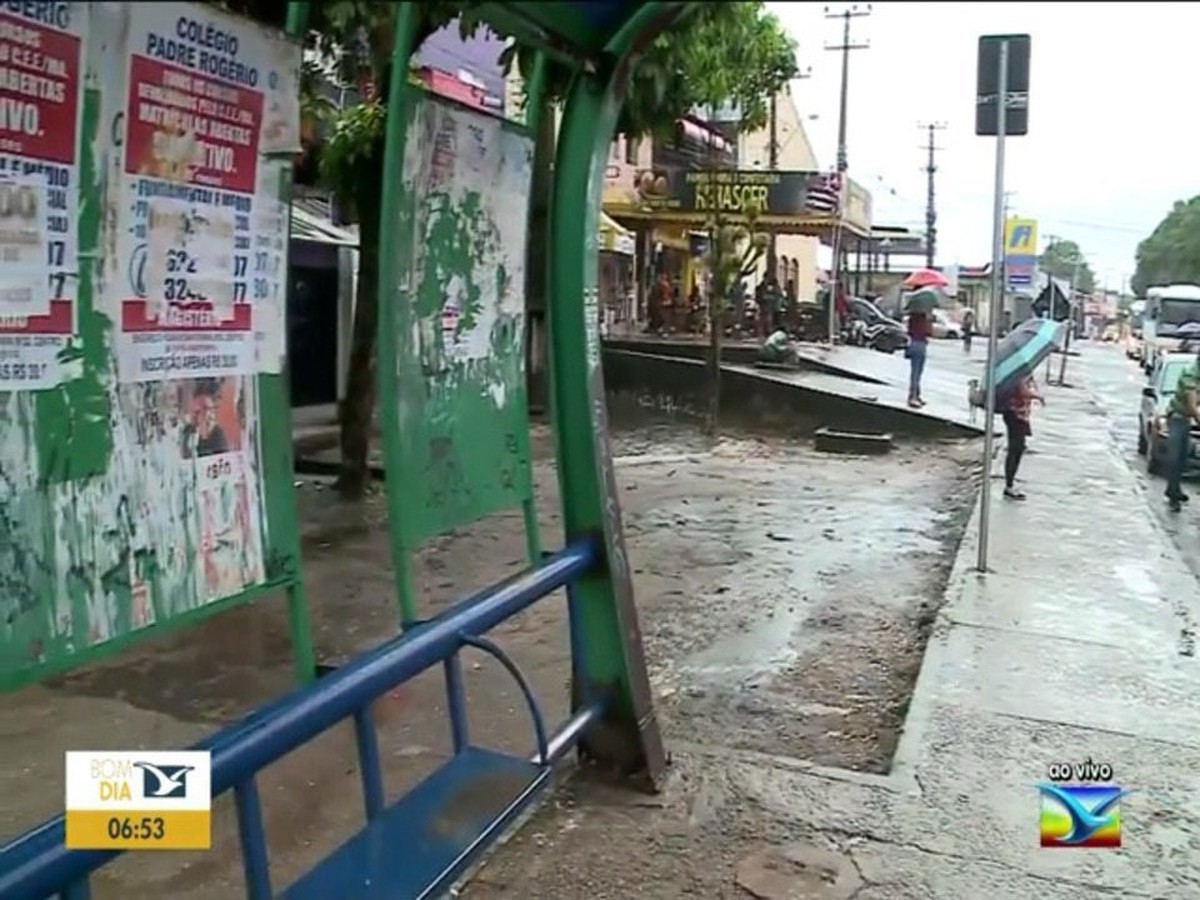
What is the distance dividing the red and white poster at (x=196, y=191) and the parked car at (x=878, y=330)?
101ft

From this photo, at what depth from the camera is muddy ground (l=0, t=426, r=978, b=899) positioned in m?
4.71

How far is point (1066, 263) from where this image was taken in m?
13.7

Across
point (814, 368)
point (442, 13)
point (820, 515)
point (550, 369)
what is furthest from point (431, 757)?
point (814, 368)

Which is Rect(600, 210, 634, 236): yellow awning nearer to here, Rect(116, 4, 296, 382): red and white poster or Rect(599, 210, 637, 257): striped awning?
Rect(599, 210, 637, 257): striped awning

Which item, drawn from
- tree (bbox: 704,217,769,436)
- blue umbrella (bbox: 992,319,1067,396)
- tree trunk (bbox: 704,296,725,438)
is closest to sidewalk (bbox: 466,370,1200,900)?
blue umbrella (bbox: 992,319,1067,396)

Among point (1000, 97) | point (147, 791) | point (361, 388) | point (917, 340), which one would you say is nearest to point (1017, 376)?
point (1000, 97)

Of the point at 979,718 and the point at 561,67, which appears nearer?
the point at 561,67

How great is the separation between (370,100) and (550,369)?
23.5 feet

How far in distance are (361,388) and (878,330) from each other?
81.4ft

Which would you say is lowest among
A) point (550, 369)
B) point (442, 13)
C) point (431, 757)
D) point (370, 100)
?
point (431, 757)

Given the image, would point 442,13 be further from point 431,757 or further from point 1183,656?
point 1183,656

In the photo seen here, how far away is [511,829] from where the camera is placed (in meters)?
4.15

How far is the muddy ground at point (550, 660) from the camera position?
4.71 metres

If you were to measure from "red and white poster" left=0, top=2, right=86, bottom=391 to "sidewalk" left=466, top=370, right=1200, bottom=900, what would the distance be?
2109mm
